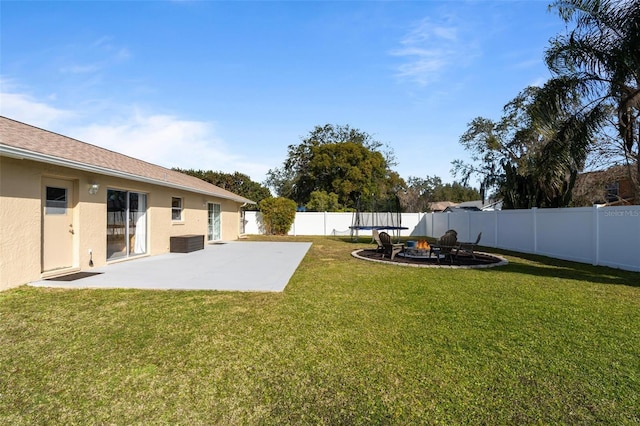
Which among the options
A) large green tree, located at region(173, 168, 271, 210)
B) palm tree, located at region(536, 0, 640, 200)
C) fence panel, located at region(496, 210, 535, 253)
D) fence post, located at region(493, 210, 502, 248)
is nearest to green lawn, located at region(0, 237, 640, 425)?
palm tree, located at region(536, 0, 640, 200)

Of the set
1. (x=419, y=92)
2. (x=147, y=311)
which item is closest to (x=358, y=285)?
(x=147, y=311)

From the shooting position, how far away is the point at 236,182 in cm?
3762

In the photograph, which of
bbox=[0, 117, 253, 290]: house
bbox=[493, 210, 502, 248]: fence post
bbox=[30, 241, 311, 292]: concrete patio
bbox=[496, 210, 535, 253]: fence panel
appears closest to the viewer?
bbox=[0, 117, 253, 290]: house

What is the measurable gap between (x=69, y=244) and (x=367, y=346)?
826cm

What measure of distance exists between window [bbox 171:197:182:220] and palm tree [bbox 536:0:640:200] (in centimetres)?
1346

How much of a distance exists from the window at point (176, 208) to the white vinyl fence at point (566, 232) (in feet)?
48.5

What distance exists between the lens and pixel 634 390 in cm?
302

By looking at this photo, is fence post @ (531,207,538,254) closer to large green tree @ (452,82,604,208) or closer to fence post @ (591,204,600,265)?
large green tree @ (452,82,604,208)

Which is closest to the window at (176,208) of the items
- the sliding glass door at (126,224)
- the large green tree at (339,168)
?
the sliding glass door at (126,224)

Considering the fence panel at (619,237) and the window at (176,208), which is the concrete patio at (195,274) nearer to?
the window at (176,208)

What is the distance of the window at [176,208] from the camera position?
45.4ft

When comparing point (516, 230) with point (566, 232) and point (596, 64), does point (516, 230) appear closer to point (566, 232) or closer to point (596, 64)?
point (566, 232)

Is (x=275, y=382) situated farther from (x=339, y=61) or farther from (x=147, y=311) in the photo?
(x=339, y=61)

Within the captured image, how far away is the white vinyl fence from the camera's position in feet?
31.2
